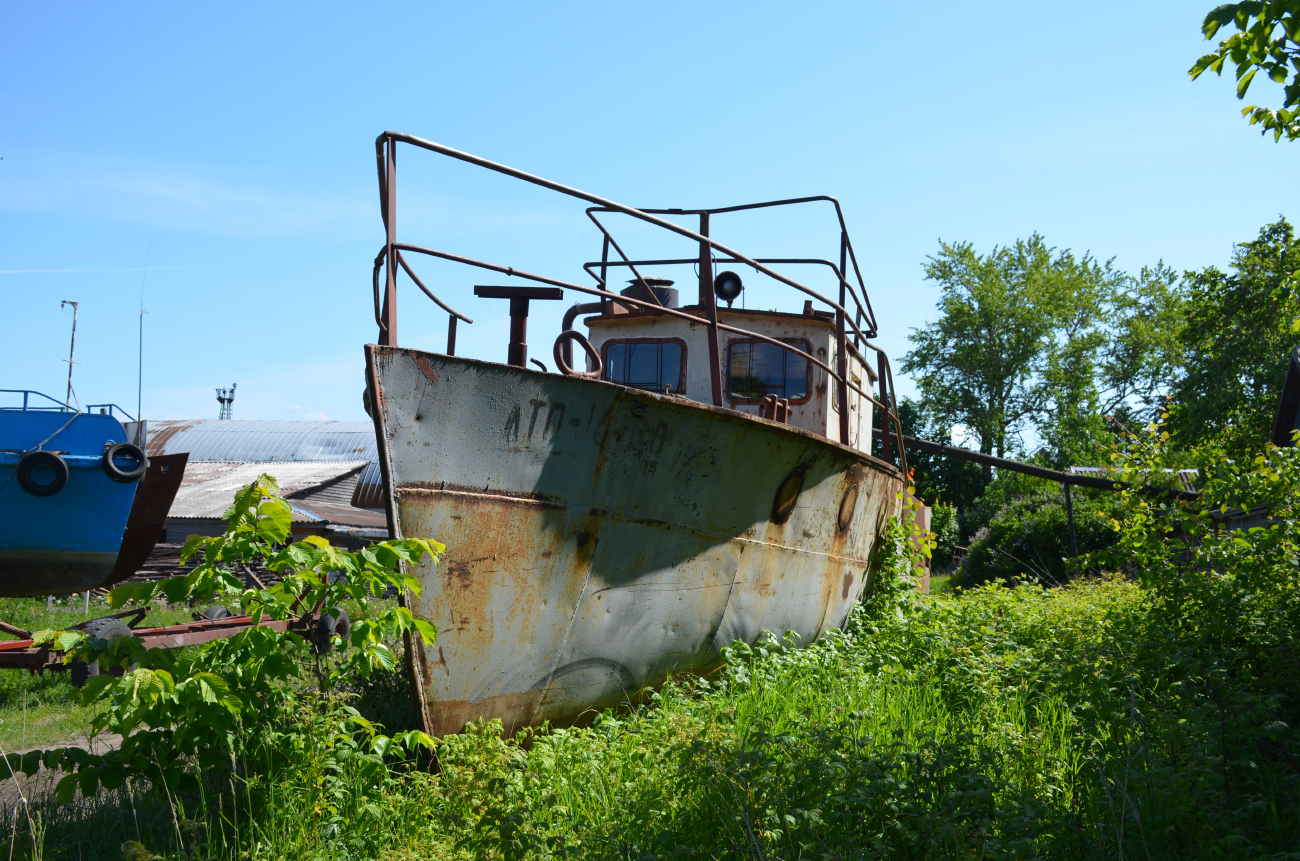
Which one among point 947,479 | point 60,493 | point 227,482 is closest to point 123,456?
point 60,493

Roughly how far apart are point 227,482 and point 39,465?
1554 cm

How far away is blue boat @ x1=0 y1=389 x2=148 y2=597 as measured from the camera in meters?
8.66

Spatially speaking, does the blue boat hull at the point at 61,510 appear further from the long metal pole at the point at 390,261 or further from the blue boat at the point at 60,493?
the long metal pole at the point at 390,261

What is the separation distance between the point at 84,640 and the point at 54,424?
6.92 m

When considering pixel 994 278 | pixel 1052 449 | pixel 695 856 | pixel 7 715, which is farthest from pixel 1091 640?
pixel 994 278

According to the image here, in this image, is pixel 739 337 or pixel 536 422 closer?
pixel 536 422

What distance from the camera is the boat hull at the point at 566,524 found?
14.5 ft

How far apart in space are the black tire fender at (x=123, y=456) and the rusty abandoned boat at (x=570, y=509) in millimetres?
5325

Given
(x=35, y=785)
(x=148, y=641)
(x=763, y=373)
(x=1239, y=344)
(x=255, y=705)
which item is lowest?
(x=35, y=785)

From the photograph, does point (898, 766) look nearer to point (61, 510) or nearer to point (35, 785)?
point (35, 785)

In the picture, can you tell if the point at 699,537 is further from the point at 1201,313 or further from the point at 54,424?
the point at 1201,313

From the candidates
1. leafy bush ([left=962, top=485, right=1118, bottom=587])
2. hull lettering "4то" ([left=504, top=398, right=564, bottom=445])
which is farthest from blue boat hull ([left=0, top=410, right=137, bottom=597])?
leafy bush ([left=962, top=485, right=1118, bottom=587])

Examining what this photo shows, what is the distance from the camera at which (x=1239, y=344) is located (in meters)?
22.6

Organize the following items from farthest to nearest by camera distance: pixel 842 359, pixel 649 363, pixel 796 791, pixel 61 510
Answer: pixel 61 510 < pixel 649 363 < pixel 842 359 < pixel 796 791
